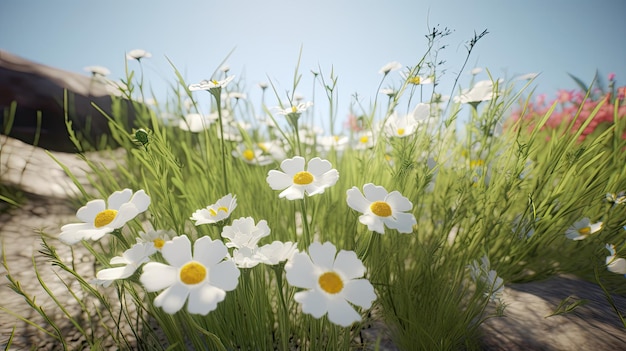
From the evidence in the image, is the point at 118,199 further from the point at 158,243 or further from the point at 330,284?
the point at 330,284

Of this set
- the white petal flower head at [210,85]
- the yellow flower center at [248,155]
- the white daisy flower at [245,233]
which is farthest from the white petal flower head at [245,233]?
the yellow flower center at [248,155]

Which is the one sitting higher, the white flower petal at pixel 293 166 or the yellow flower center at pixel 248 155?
the white flower petal at pixel 293 166

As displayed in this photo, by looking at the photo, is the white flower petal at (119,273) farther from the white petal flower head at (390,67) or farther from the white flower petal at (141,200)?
the white petal flower head at (390,67)

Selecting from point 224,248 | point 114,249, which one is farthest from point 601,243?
point 114,249

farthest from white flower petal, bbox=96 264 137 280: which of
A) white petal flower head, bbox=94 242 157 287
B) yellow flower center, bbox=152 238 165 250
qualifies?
yellow flower center, bbox=152 238 165 250

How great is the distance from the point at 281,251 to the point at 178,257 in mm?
158

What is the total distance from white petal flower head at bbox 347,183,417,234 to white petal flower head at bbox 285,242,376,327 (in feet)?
0.28

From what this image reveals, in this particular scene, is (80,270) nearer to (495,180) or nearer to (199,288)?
(199,288)

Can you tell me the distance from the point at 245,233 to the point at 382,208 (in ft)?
0.84

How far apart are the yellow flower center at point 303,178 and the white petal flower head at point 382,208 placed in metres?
0.09

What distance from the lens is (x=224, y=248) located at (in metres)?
0.57

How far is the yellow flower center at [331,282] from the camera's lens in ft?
1.83

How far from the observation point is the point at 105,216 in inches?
27.0

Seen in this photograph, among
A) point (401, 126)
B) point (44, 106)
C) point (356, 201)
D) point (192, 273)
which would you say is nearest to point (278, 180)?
point (356, 201)
